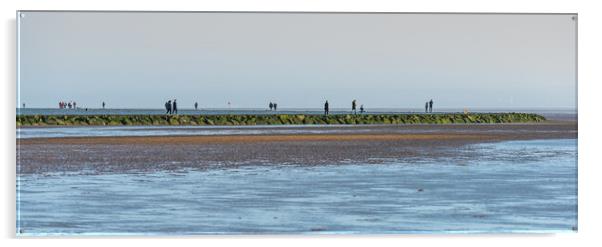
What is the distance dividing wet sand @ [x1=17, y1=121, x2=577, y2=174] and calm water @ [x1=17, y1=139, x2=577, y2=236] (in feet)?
3.13

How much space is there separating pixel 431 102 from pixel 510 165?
3289 millimetres

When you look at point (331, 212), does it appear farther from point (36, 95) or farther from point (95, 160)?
point (95, 160)

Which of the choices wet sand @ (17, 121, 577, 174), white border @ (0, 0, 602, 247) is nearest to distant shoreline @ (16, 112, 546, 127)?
wet sand @ (17, 121, 577, 174)

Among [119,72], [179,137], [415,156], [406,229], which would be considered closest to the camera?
[406,229]

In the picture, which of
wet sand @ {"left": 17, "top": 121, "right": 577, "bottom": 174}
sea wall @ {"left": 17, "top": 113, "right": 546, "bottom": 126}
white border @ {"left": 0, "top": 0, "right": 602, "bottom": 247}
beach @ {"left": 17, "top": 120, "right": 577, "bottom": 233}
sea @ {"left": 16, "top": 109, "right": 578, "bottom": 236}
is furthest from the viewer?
sea wall @ {"left": 17, "top": 113, "right": 546, "bottom": 126}

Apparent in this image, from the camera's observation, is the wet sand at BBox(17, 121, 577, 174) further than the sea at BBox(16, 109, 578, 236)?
Yes

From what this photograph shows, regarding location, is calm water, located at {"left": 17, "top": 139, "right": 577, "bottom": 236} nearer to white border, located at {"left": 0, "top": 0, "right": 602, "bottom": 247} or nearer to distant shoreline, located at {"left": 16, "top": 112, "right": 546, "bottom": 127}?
white border, located at {"left": 0, "top": 0, "right": 602, "bottom": 247}

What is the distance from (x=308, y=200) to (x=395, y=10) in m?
3.30

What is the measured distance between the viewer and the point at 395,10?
14.8 m

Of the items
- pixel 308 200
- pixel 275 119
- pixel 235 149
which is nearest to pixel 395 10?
pixel 308 200

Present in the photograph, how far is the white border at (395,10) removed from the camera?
1406cm

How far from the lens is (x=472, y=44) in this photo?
54.0 ft

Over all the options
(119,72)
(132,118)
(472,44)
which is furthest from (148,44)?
(132,118)

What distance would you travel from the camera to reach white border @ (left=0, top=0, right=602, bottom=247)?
14.1 meters
